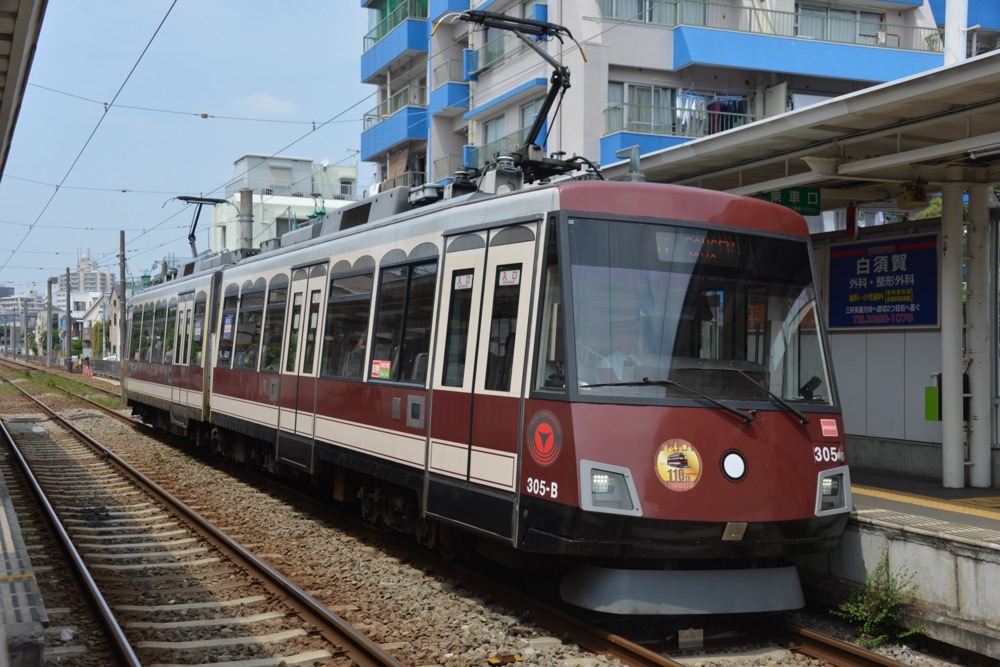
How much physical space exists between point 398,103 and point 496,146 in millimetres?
7123

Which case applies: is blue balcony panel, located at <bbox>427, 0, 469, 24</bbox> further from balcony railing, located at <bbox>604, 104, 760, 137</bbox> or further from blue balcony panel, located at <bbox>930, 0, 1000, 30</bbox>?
blue balcony panel, located at <bbox>930, 0, 1000, 30</bbox>

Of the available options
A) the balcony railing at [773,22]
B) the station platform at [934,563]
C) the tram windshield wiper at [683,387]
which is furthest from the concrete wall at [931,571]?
the balcony railing at [773,22]

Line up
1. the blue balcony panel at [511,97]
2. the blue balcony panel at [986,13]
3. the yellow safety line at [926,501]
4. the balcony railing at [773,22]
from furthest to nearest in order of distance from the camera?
the balcony railing at [773,22] → the blue balcony panel at [511,97] → the blue balcony panel at [986,13] → the yellow safety line at [926,501]

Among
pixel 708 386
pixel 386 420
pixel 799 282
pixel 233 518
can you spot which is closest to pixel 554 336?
pixel 708 386

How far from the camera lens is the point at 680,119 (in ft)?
84.4

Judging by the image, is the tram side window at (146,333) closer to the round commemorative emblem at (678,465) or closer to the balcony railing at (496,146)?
the balcony railing at (496,146)

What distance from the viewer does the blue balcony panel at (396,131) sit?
105ft

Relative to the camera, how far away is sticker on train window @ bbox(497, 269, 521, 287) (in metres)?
7.10

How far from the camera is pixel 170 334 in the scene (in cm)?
1838

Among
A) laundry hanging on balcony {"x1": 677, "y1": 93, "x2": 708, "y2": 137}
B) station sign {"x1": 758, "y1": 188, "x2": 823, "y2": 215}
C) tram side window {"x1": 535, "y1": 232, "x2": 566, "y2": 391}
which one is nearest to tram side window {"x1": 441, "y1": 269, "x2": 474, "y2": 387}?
tram side window {"x1": 535, "y1": 232, "x2": 566, "y2": 391}

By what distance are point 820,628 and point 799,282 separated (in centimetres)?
246

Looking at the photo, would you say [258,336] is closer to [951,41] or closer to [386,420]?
[386,420]

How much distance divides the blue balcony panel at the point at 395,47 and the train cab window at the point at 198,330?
1730 centimetres

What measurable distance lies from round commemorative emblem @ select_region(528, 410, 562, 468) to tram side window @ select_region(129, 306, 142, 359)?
54.0 feet
